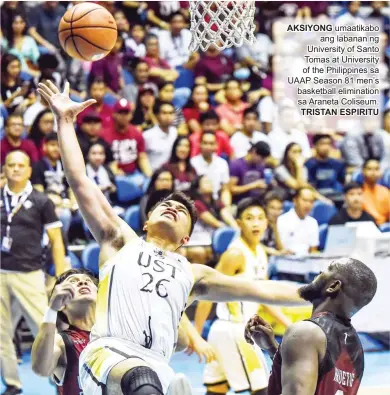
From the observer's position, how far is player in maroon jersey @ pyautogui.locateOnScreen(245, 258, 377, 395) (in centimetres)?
363

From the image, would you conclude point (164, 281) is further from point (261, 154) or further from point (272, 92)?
point (272, 92)

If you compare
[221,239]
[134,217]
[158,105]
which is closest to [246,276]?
[221,239]

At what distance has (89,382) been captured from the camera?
13.9 feet

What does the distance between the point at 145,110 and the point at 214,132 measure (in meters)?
0.87

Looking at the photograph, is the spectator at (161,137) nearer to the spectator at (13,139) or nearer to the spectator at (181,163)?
the spectator at (181,163)

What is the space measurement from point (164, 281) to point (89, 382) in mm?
586

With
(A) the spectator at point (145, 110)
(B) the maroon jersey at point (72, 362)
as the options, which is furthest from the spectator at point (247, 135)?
(B) the maroon jersey at point (72, 362)

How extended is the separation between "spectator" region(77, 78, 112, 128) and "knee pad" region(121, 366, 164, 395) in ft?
21.5

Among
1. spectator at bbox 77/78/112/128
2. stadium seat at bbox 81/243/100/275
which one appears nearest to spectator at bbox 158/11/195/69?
spectator at bbox 77/78/112/128

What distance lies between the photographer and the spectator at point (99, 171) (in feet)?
32.0

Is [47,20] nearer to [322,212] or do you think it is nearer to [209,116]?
[209,116]

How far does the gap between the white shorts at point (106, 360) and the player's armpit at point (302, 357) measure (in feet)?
2.62

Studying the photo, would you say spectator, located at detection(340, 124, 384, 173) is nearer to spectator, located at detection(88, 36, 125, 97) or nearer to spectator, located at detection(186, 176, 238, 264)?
spectator, located at detection(186, 176, 238, 264)

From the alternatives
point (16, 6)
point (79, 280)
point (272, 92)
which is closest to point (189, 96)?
point (272, 92)
